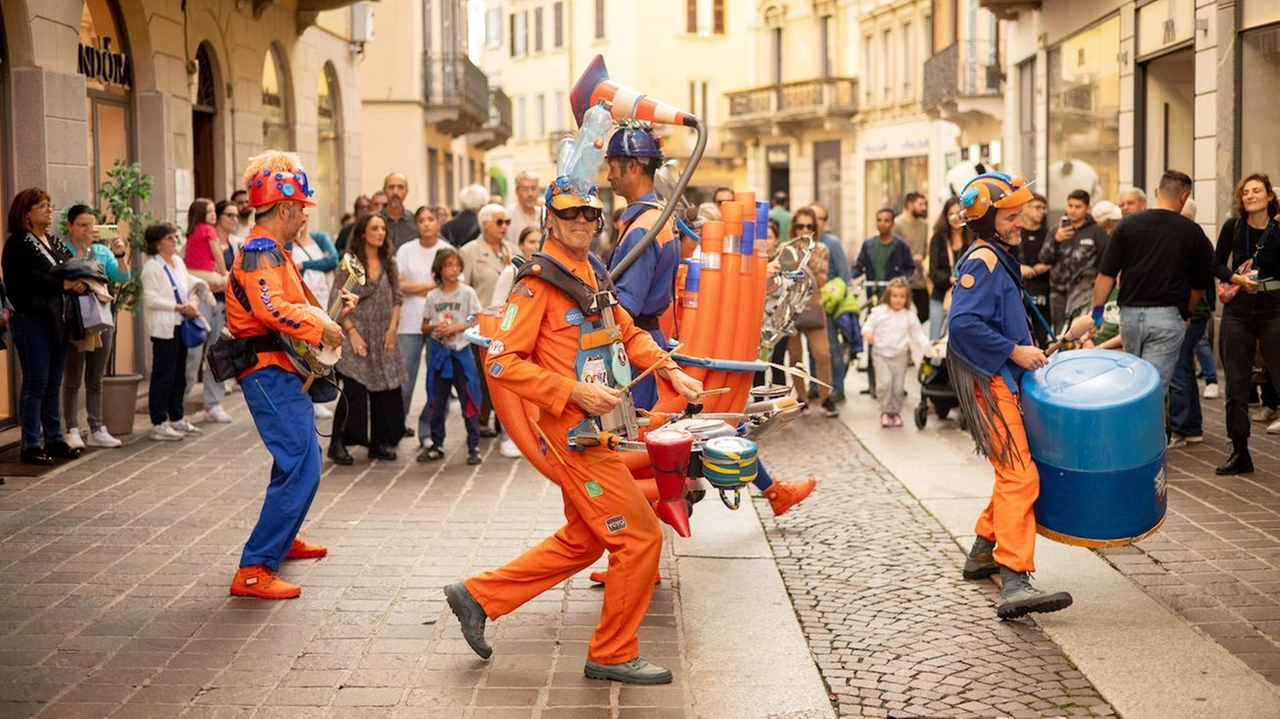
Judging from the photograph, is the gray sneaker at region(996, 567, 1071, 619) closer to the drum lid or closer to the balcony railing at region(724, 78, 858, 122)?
the drum lid

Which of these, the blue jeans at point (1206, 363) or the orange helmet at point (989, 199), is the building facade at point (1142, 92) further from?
the orange helmet at point (989, 199)

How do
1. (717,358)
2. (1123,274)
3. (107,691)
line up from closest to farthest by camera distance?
1. (107,691)
2. (717,358)
3. (1123,274)

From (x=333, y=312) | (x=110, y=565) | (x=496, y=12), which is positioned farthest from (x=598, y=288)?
(x=496, y=12)

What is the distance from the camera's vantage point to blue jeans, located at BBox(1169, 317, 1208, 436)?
11305 millimetres

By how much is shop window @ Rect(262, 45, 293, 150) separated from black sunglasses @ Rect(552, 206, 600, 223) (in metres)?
15.2

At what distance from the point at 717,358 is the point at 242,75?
43.5 ft

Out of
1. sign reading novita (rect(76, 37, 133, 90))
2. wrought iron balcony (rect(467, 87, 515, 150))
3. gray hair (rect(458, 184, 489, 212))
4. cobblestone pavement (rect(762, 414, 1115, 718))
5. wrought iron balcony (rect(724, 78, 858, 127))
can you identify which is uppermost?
wrought iron balcony (rect(724, 78, 858, 127))

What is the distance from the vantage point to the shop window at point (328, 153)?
78.7 ft

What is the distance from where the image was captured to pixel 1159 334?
10.6 m

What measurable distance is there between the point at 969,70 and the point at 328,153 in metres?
16.6

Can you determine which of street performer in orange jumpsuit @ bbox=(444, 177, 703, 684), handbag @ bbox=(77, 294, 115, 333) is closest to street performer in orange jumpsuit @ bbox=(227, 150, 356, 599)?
street performer in orange jumpsuit @ bbox=(444, 177, 703, 684)

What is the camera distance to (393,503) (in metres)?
9.61

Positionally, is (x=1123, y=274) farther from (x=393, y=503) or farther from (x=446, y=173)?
(x=446, y=173)

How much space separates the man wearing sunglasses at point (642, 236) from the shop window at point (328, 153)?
1675 cm
